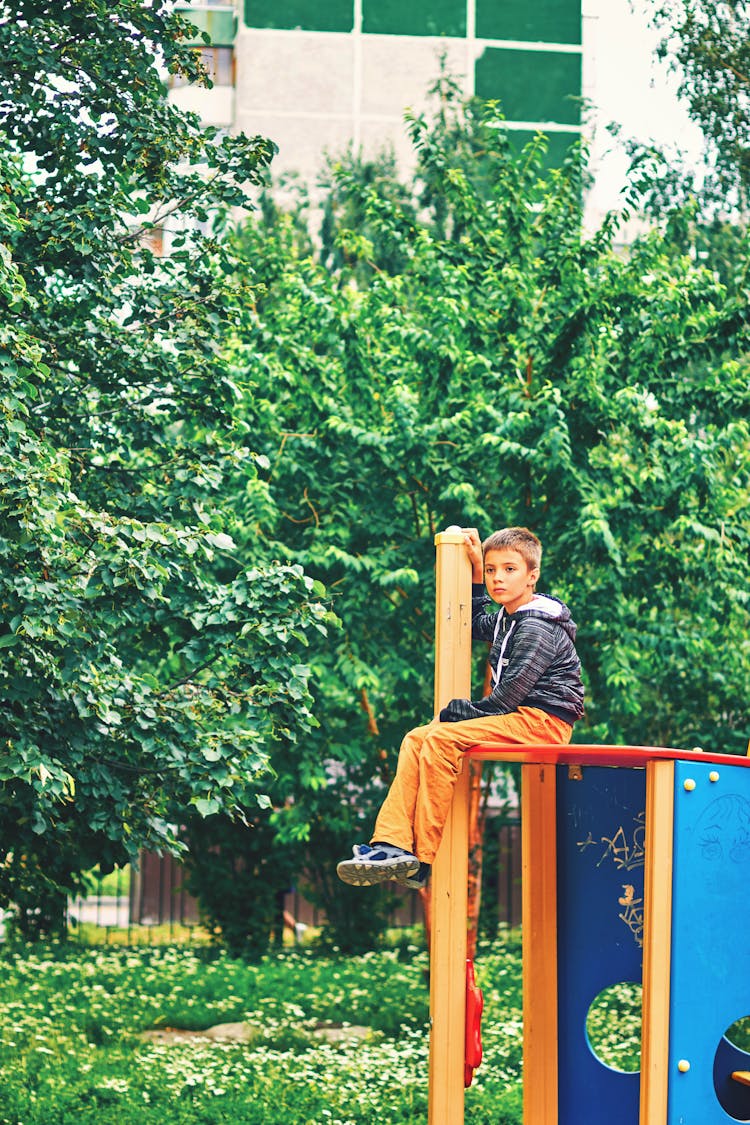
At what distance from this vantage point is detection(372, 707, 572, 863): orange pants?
4.43 metres

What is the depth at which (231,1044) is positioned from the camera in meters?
9.20

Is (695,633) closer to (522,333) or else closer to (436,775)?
(522,333)

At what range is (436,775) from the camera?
447cm

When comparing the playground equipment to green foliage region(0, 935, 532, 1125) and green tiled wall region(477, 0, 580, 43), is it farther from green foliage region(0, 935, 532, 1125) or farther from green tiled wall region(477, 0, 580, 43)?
green tiled wall region(477, 0, 580, 43)

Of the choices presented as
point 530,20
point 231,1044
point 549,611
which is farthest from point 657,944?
point 530,20

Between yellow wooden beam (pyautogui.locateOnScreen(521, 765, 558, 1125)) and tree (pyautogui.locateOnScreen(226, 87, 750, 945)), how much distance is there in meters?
3.23

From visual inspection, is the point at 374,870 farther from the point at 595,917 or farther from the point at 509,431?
the point at 509,431

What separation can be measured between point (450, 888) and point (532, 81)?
22215 mm

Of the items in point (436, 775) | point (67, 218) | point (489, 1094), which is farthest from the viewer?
point (489, 1094)

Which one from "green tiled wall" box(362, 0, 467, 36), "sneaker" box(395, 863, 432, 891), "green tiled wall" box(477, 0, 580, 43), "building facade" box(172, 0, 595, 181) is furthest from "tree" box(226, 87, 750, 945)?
"green tiled wall" box(477, 0, 580, 43)

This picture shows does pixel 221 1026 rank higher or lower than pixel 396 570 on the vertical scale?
lower

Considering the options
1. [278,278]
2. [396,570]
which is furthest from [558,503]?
[278,278]

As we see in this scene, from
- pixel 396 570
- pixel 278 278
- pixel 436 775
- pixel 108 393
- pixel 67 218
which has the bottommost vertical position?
pixel 436 775

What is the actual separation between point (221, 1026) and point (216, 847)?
4.16 metres
